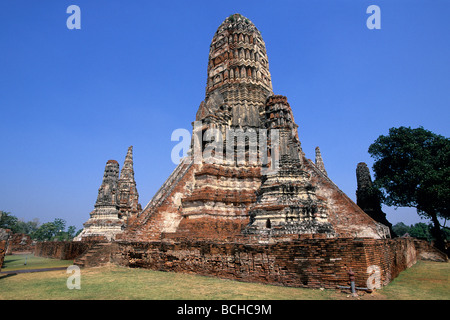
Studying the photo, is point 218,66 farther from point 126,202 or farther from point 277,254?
point 277,254

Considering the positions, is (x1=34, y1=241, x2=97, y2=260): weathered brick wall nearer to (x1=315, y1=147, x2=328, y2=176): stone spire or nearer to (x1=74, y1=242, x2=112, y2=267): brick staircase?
(x1=74, y1=242, x2=112, y2=267): brick staircase

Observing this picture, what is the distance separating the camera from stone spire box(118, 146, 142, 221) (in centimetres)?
2309

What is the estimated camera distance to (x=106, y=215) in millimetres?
17047

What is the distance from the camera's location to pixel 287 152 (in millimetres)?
12500

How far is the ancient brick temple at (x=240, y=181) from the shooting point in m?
10.8

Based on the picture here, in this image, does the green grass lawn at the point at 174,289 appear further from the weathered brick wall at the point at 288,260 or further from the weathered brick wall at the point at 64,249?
the weathered brick wall at the point at 64,249

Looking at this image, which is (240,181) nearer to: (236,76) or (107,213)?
(236,76)

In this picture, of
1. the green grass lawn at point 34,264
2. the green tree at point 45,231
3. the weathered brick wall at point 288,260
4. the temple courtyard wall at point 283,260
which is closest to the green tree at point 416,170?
the temple courtyard wall at point 283,260

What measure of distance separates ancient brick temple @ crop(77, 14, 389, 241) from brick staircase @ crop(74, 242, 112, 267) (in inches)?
44.5

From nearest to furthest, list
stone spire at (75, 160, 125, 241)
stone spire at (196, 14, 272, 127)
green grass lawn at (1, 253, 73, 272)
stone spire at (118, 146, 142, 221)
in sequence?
1. green grass lawn at (1, 253, 73, 272)
2. stone spire at (75, 160, 125, 241)
3. stone spire at (196, 14, 272, 127)
4. stone spire at (118, 146, 142, 221)

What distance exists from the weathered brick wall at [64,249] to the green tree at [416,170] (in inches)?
820

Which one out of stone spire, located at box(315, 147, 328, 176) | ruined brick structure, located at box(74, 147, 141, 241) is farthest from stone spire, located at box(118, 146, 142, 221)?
stone spire, located at box(315, 147, 328, 176)
